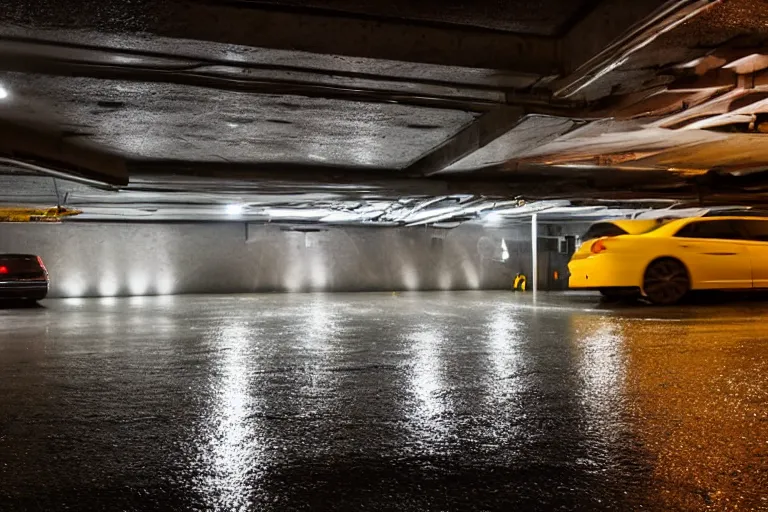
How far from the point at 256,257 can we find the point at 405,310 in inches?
346

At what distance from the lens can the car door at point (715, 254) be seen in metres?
10.1

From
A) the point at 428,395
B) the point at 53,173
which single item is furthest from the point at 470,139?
the point at 53,173

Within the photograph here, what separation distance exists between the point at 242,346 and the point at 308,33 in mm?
3362

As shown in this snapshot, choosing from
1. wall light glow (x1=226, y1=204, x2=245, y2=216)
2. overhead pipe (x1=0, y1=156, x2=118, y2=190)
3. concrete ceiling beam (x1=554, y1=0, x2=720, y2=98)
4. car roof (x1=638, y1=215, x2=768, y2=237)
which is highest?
concrete ceiling beam (x1=554, y1=0, x2=720, y2=98)

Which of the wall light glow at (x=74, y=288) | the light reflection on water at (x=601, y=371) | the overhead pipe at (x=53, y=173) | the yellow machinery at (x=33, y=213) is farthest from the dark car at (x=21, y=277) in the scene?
the light reflection on water at (x=601, y=371)

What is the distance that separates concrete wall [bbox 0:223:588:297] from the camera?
16750 mm

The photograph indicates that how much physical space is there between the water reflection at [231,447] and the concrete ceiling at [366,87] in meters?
2.24

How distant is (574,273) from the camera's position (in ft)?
35.8

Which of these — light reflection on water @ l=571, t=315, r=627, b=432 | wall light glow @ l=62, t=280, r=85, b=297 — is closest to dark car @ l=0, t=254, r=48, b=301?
wall light glow @ l=62, t=280, r=85, b=297

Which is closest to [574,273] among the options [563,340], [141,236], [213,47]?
[563,340]

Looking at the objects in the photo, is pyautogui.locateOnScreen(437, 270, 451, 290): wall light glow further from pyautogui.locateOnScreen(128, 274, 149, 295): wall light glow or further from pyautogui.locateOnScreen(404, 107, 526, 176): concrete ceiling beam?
pyautogui.locateOnScreen(404, 107, 526, 176): concrete ceiling beam

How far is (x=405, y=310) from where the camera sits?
34.8 feet

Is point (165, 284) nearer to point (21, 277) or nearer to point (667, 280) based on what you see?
point (21, 277)

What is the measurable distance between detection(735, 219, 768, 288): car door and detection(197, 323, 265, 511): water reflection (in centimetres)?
939
